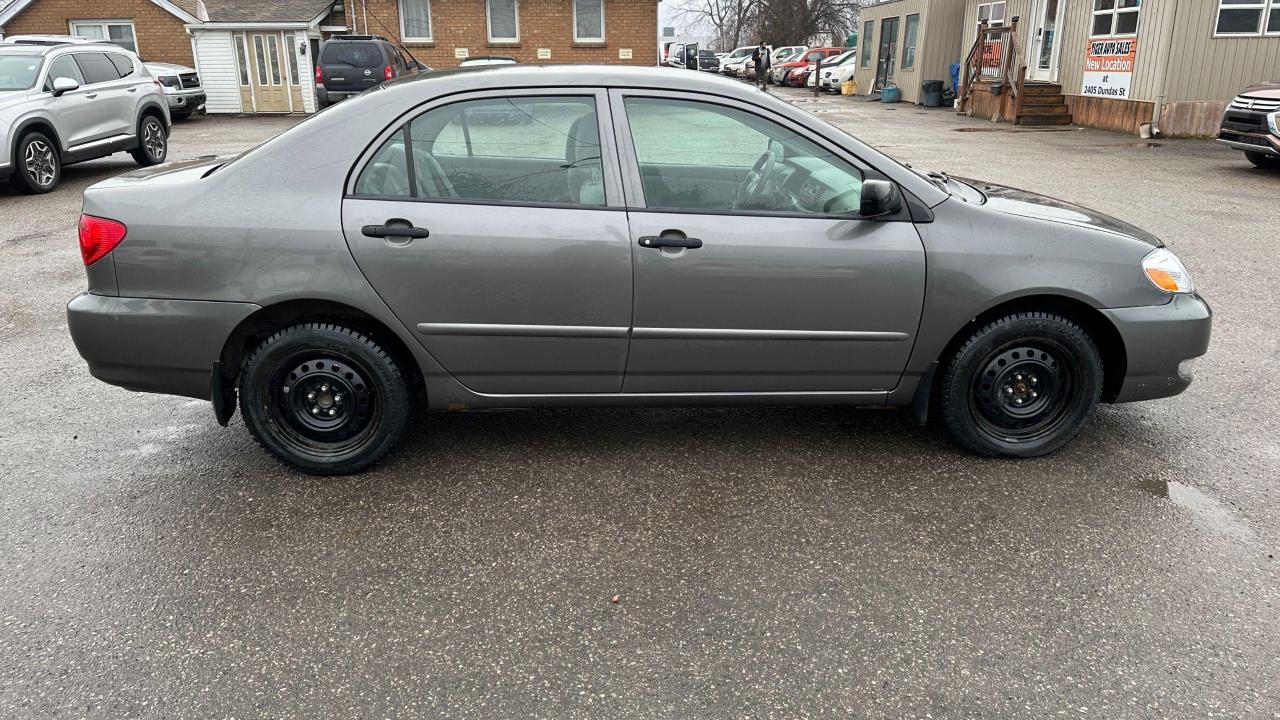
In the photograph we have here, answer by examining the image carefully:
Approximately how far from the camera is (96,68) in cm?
1289

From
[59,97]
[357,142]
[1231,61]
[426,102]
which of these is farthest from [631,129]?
[1231,61]

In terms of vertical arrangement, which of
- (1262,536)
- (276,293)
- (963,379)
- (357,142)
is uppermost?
(357,142)

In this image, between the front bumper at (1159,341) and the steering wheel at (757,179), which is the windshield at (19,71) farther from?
the front bumper at (1159,341)

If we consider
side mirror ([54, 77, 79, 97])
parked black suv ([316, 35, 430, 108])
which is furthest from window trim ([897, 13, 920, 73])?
side mirror ([54, 77, 79, 97])

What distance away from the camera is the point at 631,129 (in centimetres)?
371

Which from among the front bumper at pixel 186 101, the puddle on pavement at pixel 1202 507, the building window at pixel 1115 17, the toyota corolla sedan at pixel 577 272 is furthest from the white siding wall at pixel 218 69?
the puddle on pavement at pixel 1202 507

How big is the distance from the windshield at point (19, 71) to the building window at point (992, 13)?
834 inches

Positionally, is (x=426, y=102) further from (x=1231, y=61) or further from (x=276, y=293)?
(x=1231, y=61)

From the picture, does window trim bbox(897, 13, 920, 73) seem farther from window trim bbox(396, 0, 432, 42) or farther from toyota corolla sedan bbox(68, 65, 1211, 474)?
toyota corolla sedan bbox(68, 65, 1211, 474)

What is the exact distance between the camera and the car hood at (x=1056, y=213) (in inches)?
155

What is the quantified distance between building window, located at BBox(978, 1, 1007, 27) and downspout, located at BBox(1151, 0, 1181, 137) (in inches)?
300

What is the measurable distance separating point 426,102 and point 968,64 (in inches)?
956

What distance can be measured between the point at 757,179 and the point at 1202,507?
2.15 metres

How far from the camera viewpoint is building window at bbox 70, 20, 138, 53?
27.6m
